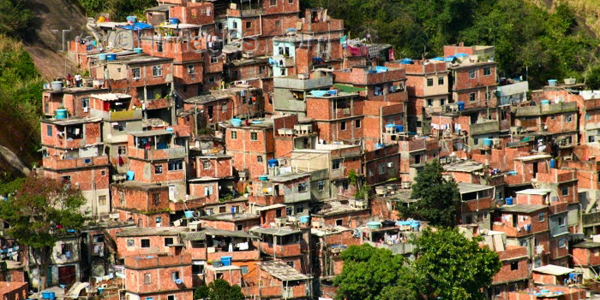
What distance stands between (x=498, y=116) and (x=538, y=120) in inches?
86.7

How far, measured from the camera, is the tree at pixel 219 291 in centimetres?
4803

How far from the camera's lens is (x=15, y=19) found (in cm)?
6394

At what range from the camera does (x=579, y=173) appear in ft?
200

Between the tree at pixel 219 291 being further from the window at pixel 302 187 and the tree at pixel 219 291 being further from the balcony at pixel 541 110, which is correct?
the balcony at pixel 541 110

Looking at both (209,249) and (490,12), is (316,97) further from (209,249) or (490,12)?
(490,12)

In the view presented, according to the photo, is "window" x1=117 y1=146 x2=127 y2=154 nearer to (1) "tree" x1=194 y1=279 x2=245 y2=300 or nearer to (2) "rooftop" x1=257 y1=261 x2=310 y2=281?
(2) "rooftop" x1=257 y1=261 x2=310 y2=281

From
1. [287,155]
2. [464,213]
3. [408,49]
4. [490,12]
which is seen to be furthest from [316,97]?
[490,12]

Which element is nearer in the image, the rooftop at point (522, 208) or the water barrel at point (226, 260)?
the water barrel at point (226, 260)

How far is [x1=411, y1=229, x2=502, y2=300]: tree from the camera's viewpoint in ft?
166

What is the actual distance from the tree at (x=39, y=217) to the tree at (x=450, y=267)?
10524 mm

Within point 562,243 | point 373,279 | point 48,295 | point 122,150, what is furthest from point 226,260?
point 562,243

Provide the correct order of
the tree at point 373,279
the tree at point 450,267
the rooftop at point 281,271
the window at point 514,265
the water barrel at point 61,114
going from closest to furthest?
1. the rooftop at point 281,271
2. the tree at point 373,279
3. the tree at point 450,267
4. the window at point 514,265
5. the water barrel at point 61,114

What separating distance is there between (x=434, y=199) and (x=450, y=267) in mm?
3553

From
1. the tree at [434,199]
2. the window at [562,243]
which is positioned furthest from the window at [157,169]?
the window at [562,243]
